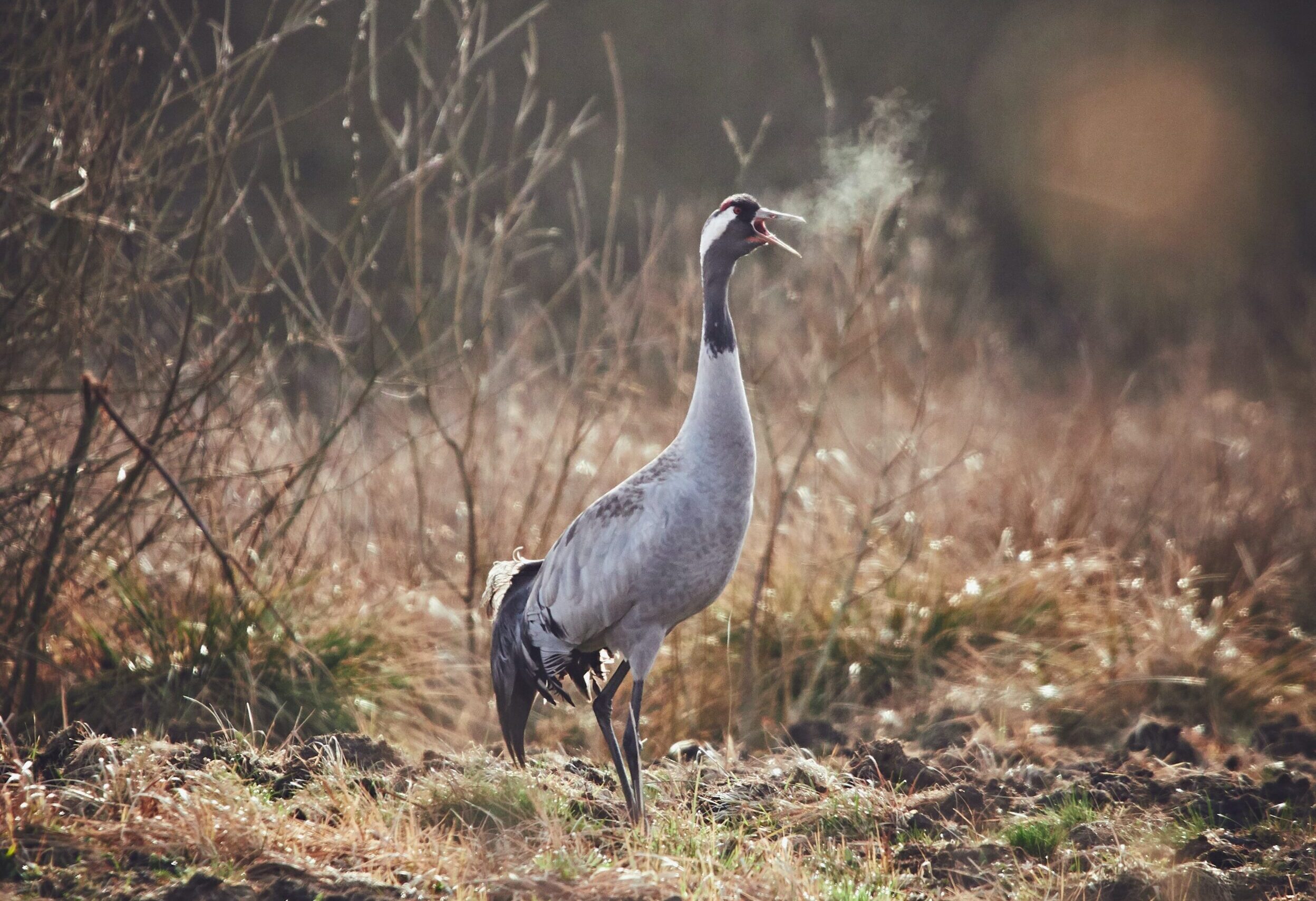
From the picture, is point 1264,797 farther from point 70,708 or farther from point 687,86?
point 687,86

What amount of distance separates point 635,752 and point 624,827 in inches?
8.2

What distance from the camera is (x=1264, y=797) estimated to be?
12.4 feet

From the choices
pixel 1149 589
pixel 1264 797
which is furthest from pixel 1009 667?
pixel 1264 797

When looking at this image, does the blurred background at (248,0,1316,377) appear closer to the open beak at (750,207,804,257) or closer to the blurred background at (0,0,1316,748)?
the blurred background at (0,0,1316,748)

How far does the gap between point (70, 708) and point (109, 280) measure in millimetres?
1565

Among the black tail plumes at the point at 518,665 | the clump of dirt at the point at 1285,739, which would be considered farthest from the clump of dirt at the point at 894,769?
the clump of dirt at the point at 1285,739

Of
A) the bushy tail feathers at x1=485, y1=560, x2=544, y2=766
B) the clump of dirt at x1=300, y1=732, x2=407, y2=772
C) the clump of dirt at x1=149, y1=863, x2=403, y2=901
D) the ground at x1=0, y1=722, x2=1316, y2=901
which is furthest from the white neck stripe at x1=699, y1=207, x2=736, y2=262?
the clump of dirt at x1=149, y1=863, x2=403, y2=901

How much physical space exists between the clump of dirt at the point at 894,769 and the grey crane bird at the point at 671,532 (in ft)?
2.78

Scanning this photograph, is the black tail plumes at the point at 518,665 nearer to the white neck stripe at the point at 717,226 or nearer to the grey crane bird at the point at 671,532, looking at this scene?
the grey crane bird at the point at 671,532

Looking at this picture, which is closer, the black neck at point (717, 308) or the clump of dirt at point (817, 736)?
the black neck at point (717, 308)

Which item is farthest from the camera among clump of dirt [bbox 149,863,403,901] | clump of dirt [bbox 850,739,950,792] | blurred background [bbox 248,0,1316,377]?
blurred background [bbox 248,0,1316,377]

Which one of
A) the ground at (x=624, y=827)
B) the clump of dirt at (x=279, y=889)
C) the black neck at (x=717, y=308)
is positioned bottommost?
the clump of dirt at (x=279, y=889)

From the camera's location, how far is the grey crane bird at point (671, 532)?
337 cm

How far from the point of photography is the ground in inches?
115
